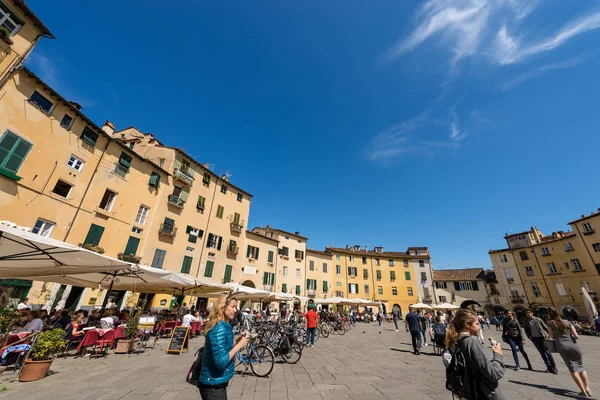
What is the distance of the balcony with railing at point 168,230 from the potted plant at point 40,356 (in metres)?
16.0

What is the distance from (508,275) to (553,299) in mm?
6228

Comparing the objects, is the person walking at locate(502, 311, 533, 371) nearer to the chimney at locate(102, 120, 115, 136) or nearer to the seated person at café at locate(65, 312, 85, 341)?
the seated person at café at locate(65, 312, 85, 341)

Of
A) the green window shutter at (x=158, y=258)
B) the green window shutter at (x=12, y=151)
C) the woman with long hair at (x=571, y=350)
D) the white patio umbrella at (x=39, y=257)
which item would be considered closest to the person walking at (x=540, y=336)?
the woman with long hair at (x=571, y=350)

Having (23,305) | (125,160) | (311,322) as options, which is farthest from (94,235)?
(311,322)

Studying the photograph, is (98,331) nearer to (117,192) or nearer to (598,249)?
(117,192)

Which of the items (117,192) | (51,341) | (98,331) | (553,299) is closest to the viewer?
(51,341)

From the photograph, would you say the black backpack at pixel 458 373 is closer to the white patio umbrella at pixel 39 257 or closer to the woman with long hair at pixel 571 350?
the woman with long hair at pixel 571 350

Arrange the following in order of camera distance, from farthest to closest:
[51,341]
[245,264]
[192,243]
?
[245,264], [192,243], [51,341]

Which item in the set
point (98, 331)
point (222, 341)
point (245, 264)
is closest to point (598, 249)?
point (245, 264)

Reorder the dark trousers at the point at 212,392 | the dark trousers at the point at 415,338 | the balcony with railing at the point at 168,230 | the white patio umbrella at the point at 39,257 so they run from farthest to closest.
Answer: the balcony with railing at the point at 168,230 → the dark trousers at the point at 415,338 → the white patio umbrella at the point at 39,257 → the dark trousers at the point at 212,392

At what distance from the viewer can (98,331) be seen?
7879 millimetres

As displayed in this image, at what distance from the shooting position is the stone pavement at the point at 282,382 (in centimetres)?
468

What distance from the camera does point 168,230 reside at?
68.8ft

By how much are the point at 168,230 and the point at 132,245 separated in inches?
117
